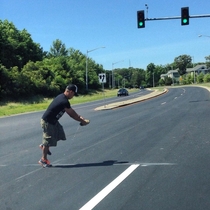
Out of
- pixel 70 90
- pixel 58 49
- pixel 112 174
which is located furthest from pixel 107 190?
pixel 58 49

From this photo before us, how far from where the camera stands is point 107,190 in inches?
269

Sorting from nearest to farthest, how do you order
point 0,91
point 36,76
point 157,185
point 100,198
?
point 100,198 → point 157,185 → point 0,91 → point 36,76

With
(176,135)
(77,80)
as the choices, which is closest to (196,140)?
(176,135)

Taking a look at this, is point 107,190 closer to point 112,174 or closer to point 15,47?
point 112,174

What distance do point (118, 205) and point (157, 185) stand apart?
1.27 metres

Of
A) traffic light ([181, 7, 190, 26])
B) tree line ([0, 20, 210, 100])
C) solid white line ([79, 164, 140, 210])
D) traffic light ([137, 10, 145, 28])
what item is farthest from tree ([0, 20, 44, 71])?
solid white line ([79, 164, 140, 210])

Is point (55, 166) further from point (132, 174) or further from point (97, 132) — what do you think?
point (97, 132)

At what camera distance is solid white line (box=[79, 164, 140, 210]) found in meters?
6.05

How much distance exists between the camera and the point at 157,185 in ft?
23.1

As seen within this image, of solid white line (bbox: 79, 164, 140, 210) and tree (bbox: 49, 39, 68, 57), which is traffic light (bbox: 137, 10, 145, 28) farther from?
tree (bbox: 49, 39, 68, 57)

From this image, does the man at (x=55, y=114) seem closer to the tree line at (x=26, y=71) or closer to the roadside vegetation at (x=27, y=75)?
the roadside vegetation at (x=27, y=75)

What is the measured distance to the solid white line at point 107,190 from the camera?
6.05m

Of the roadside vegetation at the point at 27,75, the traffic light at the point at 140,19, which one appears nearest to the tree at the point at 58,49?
the roadside vegetation at the point at 27,75

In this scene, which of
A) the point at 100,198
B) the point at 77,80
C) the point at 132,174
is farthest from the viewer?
the point at 77,80
